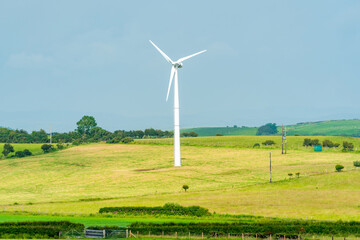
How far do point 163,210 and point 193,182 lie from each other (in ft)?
130

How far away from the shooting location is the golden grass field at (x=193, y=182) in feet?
261

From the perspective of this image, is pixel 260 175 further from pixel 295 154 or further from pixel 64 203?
pixel 64 203

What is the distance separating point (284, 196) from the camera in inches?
3415

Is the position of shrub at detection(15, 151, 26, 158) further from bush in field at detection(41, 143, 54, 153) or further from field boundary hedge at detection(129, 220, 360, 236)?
field boundary hedge at detection(129, 220, 360, 236)

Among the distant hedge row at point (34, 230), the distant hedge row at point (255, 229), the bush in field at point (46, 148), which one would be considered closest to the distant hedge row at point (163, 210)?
the distant hedge row at point (255, 229)

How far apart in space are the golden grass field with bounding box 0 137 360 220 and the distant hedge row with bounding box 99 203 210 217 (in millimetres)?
4976

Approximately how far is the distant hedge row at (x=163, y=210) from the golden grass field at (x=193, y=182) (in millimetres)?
4976

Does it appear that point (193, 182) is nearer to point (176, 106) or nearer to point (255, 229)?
point (176, 106)

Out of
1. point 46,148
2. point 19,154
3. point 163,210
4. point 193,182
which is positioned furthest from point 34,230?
point 46,148

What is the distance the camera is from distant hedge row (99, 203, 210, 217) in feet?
229

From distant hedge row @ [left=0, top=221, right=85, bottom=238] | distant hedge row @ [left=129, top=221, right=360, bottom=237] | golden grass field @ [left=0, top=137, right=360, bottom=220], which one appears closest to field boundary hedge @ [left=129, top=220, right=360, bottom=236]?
distant hedge row @ [left=129, top=221, right=360, bottom=237]

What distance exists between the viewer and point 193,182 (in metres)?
111

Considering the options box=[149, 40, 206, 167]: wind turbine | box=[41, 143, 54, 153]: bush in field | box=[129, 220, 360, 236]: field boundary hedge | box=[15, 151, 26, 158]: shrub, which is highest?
box=[149, 40, 206, 167]: wind turbine

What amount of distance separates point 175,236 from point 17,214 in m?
34.0
